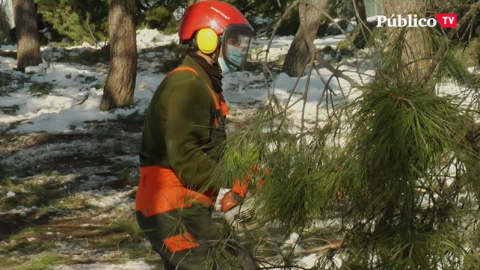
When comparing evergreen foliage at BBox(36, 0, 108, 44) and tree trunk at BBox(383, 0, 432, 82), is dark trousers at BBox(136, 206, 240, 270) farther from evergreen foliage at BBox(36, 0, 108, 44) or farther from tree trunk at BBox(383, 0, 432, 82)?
evergreen foliage at BBox(36, 0, 108, 44)

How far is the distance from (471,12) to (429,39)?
0.56 m

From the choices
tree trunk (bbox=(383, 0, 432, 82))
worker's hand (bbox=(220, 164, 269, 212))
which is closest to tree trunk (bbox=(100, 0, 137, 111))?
worker's hand (bbox=(220, 164, 269, 212))

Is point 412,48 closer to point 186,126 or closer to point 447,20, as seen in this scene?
point 447,20

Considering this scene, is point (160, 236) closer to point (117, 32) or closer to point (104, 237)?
point (104, 237)

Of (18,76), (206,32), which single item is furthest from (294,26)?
(206,32)

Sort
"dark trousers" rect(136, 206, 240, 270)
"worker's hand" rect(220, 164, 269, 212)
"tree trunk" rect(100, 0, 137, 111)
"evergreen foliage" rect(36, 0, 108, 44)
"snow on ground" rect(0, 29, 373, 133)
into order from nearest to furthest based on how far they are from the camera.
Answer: "worker's hand" rect(220, 164, 269, 212) < "dark trousers" rect(136, 206, 240, 270) < "snow on ground" rect(0, 29, 373, 133) < "tree trunk" rect(100, 0, 137, 111) < "evergreen foliage" rect(36, 0, 108, 44)

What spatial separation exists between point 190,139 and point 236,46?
22.5 inches

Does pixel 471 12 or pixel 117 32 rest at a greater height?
pixel 471 12

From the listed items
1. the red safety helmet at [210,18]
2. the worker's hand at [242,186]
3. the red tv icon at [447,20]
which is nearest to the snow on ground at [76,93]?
the red safety helmet at [210,18]

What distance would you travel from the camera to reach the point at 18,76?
1709 centimetres

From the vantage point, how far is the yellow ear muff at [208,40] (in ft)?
13.8

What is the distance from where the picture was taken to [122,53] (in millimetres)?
14031

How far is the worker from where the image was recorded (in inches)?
154

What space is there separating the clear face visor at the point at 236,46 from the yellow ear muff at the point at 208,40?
0.05 m
